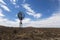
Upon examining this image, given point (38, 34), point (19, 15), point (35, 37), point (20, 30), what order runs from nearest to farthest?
point (19, 15)
point (35, 37)
point (38, 34)
point (20, 30)

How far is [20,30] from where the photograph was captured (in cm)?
5975

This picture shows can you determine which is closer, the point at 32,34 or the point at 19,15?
the point at 19,15

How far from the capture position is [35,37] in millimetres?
51750

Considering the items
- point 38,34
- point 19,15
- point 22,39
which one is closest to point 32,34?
point 38,34

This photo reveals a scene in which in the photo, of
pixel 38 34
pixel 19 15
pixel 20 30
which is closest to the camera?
pixel 19 15

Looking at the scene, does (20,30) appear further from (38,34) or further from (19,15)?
(19,15)

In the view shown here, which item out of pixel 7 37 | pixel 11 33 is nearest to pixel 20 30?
pixel 11 33

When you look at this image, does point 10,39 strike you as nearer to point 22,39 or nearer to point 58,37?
point 22,39

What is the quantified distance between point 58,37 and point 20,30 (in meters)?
16.1

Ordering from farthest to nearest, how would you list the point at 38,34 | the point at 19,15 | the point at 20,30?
the point at 20,30 → the point at 38,34 → the point at 19,15

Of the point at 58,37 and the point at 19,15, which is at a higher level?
the point at 19,15

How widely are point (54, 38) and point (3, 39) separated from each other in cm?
1785

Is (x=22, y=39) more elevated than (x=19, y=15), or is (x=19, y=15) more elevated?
(x=19, y=15)

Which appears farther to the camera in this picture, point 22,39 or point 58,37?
point 58,37
